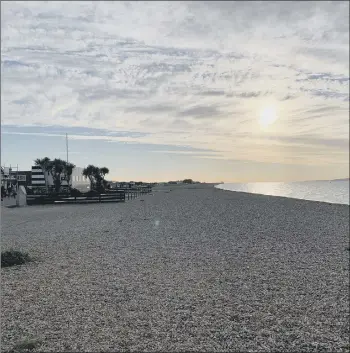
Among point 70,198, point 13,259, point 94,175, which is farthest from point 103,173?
point 13,259

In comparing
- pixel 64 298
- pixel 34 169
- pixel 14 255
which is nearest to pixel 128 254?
pixel 14 255

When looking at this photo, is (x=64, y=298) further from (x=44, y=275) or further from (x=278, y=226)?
(x=278, y=226)

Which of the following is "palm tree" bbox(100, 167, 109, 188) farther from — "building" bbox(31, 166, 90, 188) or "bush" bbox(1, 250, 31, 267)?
"bush" bbox(1, 250, 31, 267)

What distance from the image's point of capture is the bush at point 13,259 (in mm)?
10992

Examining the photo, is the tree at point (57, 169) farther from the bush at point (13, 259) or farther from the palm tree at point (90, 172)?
the bush at point (13, 259)

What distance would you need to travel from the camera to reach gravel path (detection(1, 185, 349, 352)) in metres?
6.12

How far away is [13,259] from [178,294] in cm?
518

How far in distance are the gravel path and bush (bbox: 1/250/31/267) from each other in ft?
1.13

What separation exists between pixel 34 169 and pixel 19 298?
44.5m

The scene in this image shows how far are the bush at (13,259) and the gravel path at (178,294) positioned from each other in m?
0.34

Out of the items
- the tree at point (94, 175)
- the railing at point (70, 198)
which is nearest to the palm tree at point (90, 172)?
the tree at point (94, 175)

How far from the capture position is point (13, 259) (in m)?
11.2

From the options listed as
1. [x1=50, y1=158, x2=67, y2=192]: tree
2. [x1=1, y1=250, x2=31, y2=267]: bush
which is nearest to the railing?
[x1=50, y1=158, x2=67, y2=192]: tree

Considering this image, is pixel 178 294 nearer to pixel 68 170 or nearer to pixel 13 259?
pixel 13 259
